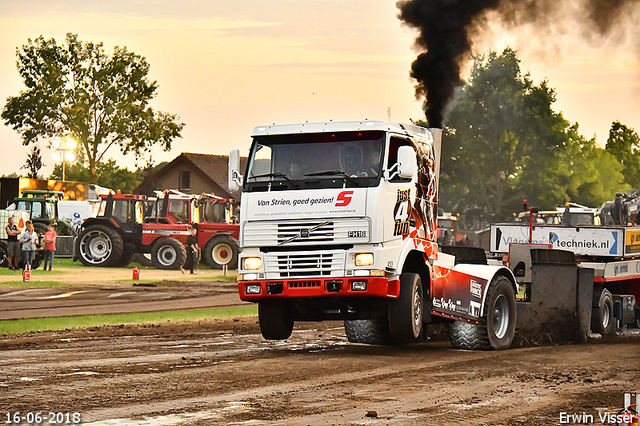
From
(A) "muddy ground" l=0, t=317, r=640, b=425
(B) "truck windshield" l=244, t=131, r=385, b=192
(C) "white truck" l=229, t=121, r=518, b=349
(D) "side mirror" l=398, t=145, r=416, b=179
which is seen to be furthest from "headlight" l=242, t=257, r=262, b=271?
(D) "side mirror" l=398, t=145, r=416, b=179

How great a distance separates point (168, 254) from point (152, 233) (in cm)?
110

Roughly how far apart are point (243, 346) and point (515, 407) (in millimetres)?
6632

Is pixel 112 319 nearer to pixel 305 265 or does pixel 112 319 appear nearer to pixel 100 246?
pixel 305 265

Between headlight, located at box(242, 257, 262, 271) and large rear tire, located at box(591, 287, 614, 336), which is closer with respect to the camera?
headlight, located at box(242, 257, 262, 271)

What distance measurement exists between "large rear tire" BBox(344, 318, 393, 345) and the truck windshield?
3.53 metres

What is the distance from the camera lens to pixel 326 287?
1332 centimetres

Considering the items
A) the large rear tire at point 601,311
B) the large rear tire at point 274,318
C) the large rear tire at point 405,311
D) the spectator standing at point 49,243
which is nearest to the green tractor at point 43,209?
the spectator standing at point 49,243

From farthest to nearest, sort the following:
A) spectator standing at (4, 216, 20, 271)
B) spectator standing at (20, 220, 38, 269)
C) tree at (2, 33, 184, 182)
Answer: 1. tree at (2, 33, 184, 182)
2. spectator standing at (4, 216, 20, 271)
3. spectator standing at (20, 220, 38, 269)

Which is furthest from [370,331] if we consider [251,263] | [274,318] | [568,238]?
[568,238]

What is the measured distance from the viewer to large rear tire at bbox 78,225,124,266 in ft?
129

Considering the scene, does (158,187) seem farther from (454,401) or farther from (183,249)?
(454,401)

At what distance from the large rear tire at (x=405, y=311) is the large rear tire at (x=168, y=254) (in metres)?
26.0

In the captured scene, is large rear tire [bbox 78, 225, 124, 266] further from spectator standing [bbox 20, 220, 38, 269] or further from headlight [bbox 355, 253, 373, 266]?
headlight [bbox 355, 253, 373, 266]

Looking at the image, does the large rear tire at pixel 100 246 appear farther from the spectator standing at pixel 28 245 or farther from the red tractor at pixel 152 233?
the spectator standing at pixel 28 245
